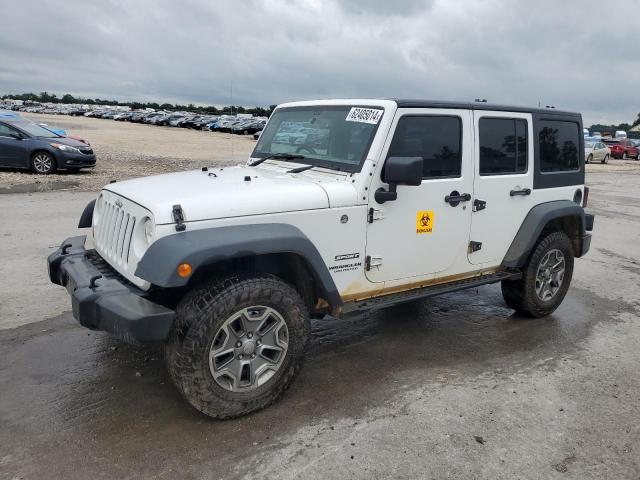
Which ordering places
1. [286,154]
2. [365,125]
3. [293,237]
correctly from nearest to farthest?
[293,237] < [365,125] < [286,154]

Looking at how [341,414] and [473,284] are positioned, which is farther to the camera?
[473,284]

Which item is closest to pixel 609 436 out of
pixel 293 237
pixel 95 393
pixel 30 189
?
pixel 293 237

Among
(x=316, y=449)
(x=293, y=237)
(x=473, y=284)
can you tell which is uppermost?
(x=293, y=237)

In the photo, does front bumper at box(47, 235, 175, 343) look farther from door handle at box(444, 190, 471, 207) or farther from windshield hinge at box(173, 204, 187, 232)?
door handle at box(444, 190, 471, 207)

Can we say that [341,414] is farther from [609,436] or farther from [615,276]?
[615,276]

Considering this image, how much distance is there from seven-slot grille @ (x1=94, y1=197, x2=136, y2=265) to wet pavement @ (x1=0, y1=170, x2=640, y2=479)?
919 millimetres

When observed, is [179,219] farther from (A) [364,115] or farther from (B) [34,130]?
(B) [34,130]

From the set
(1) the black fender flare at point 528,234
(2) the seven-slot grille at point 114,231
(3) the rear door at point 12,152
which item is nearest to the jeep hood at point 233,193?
(2) the seven-slot grille at point 114,231

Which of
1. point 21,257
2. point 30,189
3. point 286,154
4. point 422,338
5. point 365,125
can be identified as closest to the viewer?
point 365,125

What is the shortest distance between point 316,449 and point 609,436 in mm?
1833

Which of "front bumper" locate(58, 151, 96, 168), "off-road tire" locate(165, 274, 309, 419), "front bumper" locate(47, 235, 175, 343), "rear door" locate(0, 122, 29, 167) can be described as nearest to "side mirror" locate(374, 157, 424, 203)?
"off-road tire" locate(165, 274, 309, 419)

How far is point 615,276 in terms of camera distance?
7.09m

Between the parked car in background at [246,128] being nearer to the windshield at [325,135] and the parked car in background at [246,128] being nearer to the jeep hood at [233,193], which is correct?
the windshield at [325,135]

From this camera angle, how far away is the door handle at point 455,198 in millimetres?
4156
